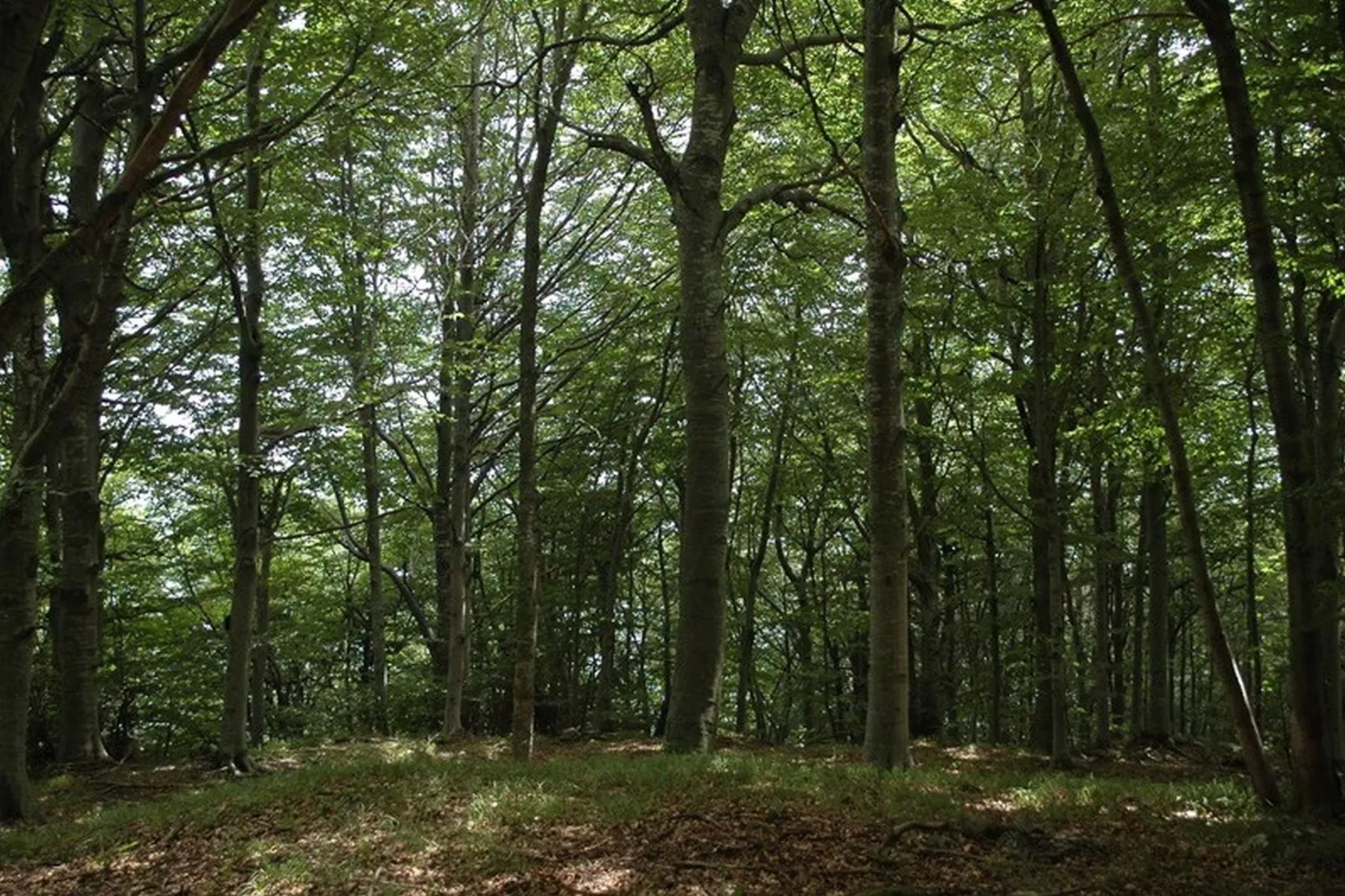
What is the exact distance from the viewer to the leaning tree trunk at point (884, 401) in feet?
26.8

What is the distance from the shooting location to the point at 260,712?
679 inches

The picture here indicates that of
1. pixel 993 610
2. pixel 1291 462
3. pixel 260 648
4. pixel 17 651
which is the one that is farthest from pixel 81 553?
pixel 993 610

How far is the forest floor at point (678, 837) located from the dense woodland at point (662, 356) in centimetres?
111

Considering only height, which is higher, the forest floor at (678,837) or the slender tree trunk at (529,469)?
the slender tree trunk at (529,469)

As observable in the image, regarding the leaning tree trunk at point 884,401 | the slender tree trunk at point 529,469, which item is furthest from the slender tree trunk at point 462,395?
the leaning tree trunk at point 884,401

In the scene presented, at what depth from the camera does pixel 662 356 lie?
20484mm

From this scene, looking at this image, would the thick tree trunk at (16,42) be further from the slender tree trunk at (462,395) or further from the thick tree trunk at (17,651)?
the slender tree trunk at (462,395)

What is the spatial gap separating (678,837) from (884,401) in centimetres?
422

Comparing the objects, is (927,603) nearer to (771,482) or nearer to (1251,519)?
(771,482)

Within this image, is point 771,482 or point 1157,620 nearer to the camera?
point 1157,620

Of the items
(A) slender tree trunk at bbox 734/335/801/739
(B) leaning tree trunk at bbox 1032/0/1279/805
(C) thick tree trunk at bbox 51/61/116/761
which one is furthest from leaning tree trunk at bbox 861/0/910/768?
(A) slender tree trunk at bbox 734/335/801/739

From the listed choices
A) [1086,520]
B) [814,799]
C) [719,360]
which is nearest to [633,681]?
[1086,520]

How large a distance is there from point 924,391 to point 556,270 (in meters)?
7.72

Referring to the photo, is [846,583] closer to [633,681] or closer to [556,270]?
[633,681]
